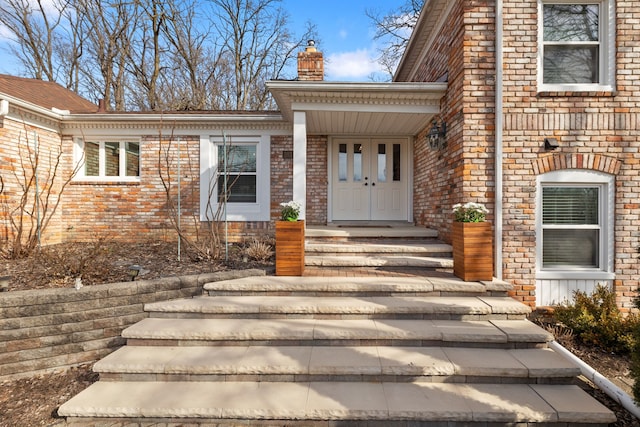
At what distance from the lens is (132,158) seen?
6.89 meters

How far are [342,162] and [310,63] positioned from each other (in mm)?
2328

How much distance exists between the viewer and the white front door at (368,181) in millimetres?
7047

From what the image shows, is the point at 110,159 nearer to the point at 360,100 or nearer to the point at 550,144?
the point at 360,100

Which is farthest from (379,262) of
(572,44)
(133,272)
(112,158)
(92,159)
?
(92,159)

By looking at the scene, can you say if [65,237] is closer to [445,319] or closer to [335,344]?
[335,344]

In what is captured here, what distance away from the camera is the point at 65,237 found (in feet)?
22.1

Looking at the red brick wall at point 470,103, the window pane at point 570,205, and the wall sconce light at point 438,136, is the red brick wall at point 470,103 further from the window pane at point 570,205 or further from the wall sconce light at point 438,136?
the window pane at point 570,205

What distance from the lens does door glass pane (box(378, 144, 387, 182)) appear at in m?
7.08

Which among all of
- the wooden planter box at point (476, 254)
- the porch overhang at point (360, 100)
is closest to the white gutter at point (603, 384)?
the wooden planter box at point (476, 254)

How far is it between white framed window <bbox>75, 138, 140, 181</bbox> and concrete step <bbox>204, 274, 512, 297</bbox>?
490 cm

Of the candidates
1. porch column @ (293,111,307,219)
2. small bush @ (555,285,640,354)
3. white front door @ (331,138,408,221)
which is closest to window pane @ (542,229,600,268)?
small bush @ (555,285,640,354)

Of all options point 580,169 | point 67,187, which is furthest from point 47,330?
point 580,169

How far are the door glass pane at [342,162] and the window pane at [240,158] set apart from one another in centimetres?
207

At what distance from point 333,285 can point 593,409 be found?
2.50 meters
